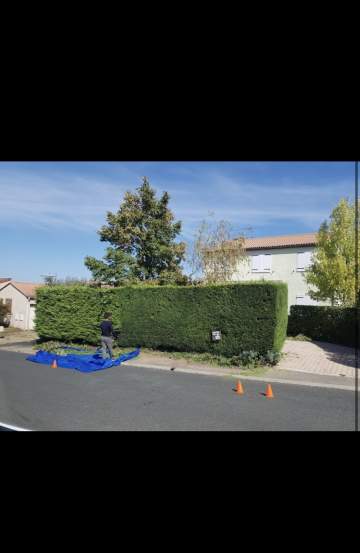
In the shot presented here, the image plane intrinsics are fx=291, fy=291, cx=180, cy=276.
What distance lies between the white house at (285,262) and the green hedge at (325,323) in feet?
16.4

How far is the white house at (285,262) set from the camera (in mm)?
21156

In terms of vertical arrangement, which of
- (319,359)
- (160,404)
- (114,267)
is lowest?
(160,404)

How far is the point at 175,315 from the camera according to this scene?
38.5 feet

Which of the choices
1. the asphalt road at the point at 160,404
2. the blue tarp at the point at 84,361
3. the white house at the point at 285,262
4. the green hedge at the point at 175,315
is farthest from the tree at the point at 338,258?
the blue tarp at the point at 84,361

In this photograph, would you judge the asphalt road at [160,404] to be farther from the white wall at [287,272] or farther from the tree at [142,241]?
the white wall at [287,272]

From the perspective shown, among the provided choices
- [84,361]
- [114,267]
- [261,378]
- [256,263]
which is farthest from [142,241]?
[261,378]

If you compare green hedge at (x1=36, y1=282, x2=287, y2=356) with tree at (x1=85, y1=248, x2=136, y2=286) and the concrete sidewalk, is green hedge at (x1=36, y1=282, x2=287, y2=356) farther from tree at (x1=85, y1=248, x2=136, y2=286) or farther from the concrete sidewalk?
tree at (x1=85, y1=248, x2=136, y2=286)

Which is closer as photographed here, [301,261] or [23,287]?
[301,261]

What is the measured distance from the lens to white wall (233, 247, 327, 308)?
69.6 feet

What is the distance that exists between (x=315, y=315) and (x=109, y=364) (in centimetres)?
1112

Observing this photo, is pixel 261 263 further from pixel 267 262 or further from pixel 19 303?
pixel 19 303

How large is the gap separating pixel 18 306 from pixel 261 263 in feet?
71.3
